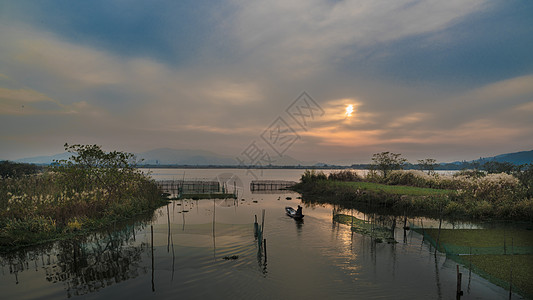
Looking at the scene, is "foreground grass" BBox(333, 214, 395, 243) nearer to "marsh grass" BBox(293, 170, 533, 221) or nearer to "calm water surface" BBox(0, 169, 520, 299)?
"calm water surface" BBox(0, 169, 520, 299)

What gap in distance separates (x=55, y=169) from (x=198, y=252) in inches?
551

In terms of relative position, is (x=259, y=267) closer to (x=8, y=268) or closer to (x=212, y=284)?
(x=212, y=284)

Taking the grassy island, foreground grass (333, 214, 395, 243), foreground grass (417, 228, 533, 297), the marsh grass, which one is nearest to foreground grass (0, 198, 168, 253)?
the grassy island

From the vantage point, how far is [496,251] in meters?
12.0

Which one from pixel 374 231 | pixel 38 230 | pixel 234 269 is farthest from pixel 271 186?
pixel 234 269

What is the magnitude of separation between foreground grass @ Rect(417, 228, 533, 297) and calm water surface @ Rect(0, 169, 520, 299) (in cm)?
68

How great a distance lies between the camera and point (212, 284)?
31.7 ft

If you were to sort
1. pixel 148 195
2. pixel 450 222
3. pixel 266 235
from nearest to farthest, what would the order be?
1. pixel 266 235
2. pixel 450 222
3. pixel 148 195

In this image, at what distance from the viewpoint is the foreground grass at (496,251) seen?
954cm

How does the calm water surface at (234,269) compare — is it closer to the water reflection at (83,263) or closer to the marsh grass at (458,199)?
the water reflection at (83,263)

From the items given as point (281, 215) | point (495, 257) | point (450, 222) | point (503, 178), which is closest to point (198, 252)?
point (281, 215)

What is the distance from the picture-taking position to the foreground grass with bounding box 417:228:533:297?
9.54 m

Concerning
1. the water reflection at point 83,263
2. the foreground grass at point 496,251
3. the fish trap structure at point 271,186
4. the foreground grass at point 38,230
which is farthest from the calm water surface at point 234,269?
the fish trap structure at point 271,186

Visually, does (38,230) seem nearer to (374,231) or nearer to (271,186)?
(374,231)
